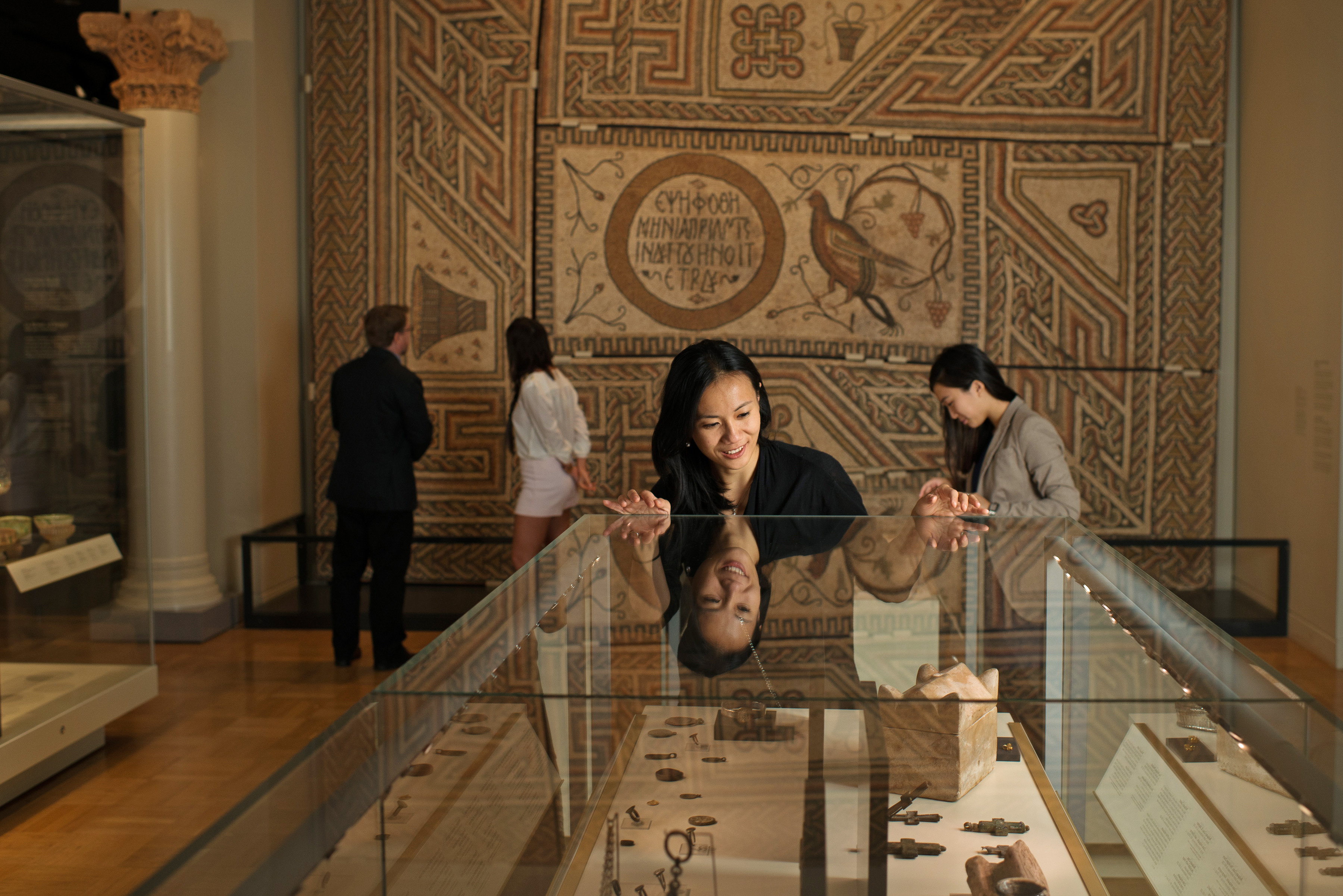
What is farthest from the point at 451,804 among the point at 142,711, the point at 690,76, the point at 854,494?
the point at 690,76

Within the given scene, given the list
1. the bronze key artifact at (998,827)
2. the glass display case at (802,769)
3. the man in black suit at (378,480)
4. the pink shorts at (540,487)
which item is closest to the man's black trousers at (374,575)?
the man in black suit at (378,480)

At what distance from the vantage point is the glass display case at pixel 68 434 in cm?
353

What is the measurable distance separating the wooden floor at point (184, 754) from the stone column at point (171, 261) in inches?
19.7

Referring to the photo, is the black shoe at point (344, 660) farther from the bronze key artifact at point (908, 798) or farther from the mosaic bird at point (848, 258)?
the bronze key artifact at point (908, 798)

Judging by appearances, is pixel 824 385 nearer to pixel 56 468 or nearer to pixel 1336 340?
pixel 1336 340

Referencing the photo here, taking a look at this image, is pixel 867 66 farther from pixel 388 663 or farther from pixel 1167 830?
pixel 1167 830

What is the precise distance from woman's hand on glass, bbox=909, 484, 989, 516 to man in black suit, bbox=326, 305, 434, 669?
328 cm

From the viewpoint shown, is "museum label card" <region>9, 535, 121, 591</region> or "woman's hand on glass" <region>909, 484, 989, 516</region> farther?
"museum label card" <region>9, 535, 121, 591</region>

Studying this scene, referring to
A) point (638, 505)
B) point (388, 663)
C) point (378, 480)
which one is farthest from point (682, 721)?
point (388, 663)

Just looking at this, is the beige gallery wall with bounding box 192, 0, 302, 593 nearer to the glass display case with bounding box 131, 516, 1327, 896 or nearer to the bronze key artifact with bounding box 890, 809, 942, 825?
the glass display case with bounding box 131, 516, 1327, 896

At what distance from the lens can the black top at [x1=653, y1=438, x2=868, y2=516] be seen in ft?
8.78

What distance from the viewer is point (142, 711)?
4609 mm

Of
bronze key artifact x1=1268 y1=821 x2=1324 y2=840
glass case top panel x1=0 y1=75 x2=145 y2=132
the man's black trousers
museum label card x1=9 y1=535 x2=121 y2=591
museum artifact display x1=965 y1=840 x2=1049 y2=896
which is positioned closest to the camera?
bronze key artifact x1=1268 y1=821 x2=1324 y2=840

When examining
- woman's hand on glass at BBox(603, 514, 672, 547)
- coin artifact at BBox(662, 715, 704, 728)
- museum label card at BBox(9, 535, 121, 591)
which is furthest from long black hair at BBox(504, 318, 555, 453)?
coin artifact at BBox(662, 715, 704, 728)
